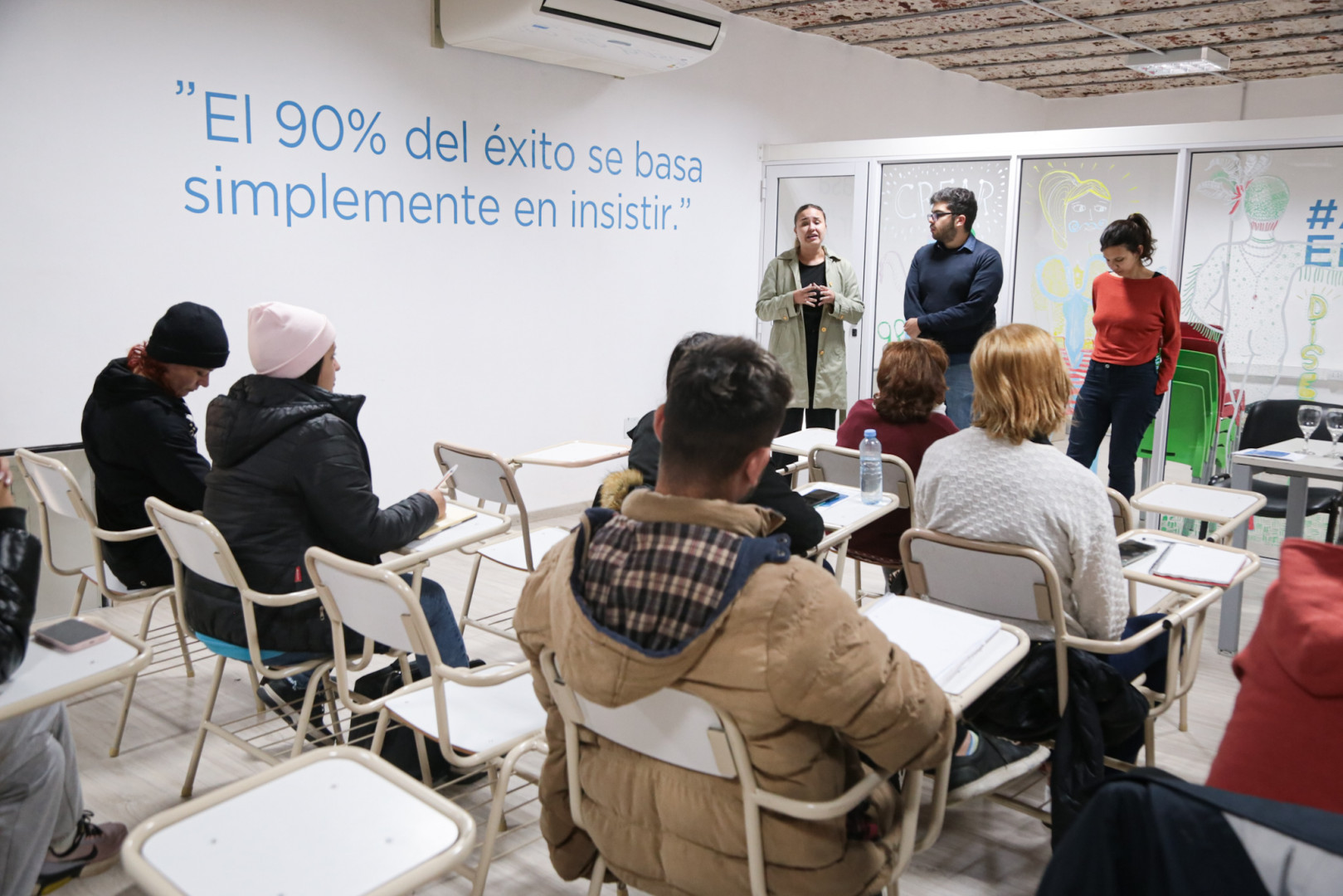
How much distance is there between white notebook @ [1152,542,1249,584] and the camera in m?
2.25

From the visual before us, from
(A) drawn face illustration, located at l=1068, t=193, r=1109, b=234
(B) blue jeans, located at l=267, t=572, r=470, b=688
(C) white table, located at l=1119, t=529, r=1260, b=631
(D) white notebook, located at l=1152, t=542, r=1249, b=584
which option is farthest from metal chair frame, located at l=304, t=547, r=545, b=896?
(A) drawn face illustration, located at l=1068, t=193, r=1109, b=234

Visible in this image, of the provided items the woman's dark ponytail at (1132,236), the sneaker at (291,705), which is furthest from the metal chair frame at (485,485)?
the woman's dark ponytail at (1132,236)

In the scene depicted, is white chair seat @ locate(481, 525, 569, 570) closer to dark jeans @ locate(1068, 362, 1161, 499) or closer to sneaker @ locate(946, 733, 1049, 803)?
sneaker @ locate(946, 733, 1049, 803)

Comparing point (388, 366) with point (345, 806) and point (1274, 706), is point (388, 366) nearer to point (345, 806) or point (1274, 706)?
point (345, 806)

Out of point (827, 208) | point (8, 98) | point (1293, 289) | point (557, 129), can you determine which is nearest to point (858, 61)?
point (827, 208)

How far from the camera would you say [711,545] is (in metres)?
1.27

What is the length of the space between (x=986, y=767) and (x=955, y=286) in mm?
3486

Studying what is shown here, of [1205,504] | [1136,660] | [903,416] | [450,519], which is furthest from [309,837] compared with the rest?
[1205,504]

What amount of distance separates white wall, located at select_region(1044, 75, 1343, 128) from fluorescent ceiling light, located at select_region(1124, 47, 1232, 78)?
0.79 metres

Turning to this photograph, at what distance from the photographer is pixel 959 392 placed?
5.20 m

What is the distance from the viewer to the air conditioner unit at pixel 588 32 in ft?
14.3

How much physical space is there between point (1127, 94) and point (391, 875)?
10.2 m

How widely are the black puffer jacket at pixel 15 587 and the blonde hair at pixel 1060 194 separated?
5043mm

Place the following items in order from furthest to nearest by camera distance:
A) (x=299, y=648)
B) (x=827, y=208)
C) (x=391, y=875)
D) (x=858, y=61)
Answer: (x=858, y=61), (x=827, y=208), (x=299, y=648), (x=391, y=875)
